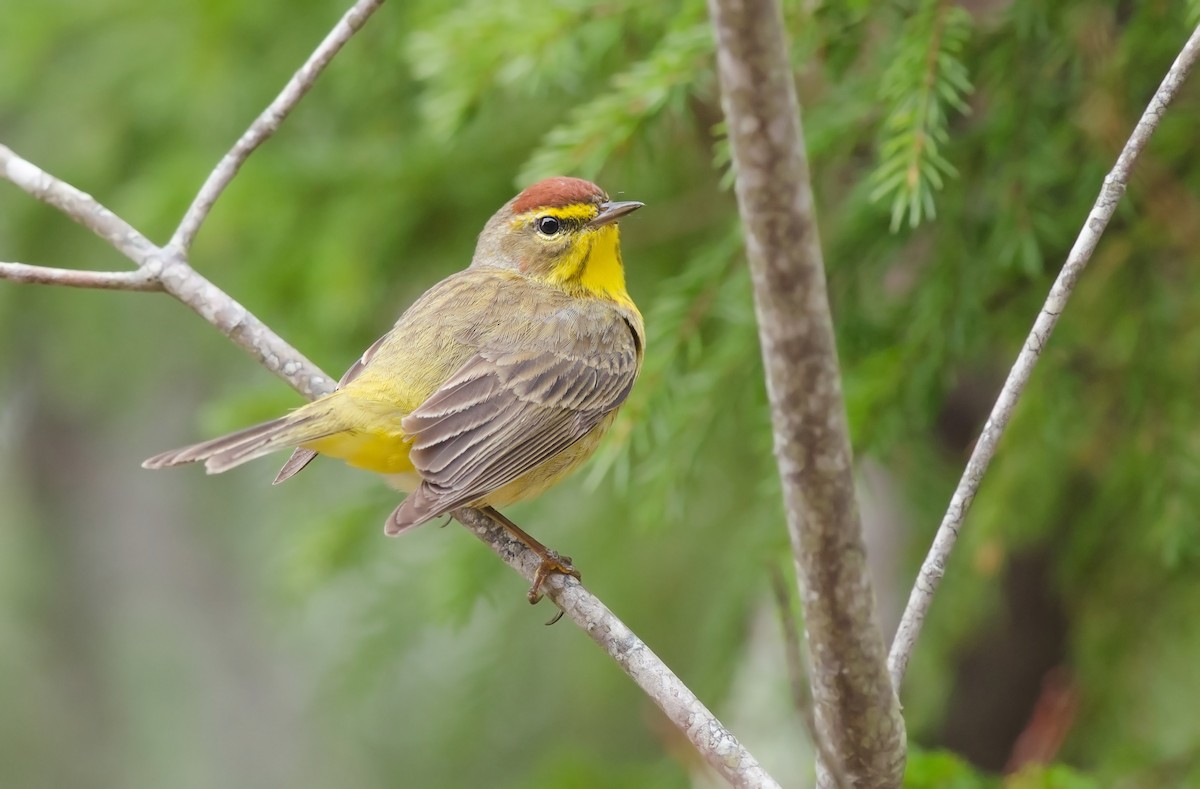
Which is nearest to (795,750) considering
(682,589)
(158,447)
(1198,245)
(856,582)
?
(682,589)

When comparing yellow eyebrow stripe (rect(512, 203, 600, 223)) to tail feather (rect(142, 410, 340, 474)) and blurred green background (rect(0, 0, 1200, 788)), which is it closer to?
blurred green background (rect(0, 0, 1200, 788))

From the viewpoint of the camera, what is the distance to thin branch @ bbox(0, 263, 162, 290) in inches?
124

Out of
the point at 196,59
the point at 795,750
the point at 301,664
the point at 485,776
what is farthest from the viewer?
the point at 301,664

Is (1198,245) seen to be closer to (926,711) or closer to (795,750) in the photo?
(926,711)

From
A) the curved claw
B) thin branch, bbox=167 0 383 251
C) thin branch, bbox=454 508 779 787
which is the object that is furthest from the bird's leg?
thin branch, bbox=167 0 383 251

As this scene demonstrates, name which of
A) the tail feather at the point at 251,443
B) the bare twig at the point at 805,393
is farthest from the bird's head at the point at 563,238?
the bare twig at the point at 805,393

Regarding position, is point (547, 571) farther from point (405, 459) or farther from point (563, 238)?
point (563, 238)

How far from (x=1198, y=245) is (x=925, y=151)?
1133 millimetres

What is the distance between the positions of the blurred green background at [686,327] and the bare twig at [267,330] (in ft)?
1.40

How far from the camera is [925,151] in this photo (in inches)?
120

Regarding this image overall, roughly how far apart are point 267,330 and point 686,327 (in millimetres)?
1149

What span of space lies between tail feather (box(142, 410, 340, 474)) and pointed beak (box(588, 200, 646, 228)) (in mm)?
1218

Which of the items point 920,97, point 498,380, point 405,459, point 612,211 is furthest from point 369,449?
point 920,97

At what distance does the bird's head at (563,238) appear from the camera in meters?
4.46
